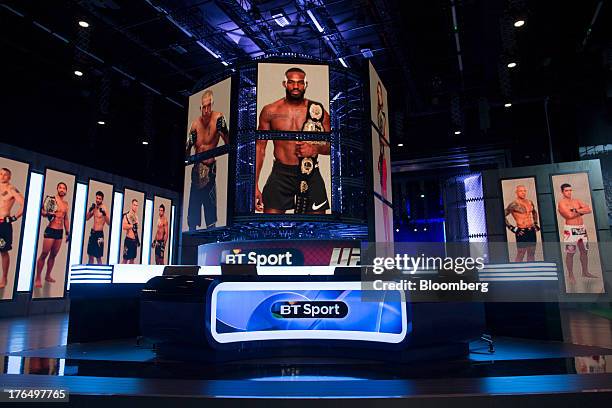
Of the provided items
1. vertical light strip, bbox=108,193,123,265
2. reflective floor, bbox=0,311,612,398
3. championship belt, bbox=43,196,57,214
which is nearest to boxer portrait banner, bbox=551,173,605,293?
reflective floor, bbox=0,311,612,398

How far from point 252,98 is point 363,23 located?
3110 millimetres

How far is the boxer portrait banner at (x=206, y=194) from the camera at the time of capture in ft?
26.1

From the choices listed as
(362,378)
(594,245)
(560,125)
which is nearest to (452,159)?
(560,125)

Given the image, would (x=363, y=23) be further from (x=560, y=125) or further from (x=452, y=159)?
(x=560, y=125)

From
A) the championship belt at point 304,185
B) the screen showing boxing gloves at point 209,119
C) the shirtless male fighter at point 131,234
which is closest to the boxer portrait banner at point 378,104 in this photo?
the championship belt at point 304,185

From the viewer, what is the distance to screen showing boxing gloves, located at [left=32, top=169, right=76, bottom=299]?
1100 cm

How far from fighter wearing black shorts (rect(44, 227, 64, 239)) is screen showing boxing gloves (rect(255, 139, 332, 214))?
23.3ft

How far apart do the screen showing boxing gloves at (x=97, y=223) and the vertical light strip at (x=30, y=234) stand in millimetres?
1633

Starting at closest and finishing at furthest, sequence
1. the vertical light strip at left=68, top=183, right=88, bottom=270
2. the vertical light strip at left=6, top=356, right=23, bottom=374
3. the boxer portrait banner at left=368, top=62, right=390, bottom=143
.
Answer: the vertical light strip at left=6, top=356, right=23, bottom=374, the boxer portrait banner at left=368, top=62, right=390, bottom=143, the vertical light strip at left=68, top=183, right=88, bottom=270

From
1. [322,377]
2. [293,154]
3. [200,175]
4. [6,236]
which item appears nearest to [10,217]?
[6,236]

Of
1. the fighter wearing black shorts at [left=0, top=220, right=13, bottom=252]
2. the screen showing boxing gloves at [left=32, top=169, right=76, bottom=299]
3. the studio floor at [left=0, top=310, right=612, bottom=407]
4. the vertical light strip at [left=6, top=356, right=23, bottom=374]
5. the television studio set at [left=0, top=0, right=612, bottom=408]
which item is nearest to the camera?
the studio floor at [left=0, top=310, right=612, bottom=407]

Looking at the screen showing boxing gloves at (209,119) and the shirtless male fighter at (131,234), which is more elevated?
the screen showing boxing gloves at (209,119)

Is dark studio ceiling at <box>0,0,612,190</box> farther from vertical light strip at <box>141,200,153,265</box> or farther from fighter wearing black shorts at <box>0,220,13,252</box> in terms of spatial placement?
vertical light strip at <box>141,200,153,265</box>

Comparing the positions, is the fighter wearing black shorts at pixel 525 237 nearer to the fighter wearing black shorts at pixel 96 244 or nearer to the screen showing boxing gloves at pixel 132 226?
the screen showing boxing gloves at pixel 132 226
